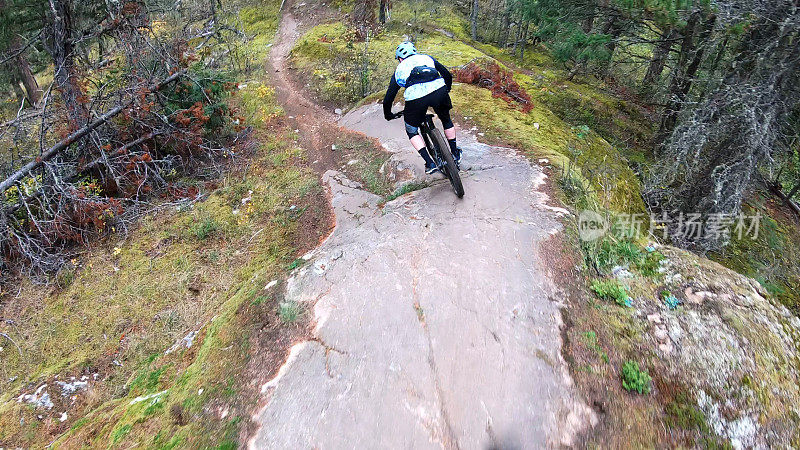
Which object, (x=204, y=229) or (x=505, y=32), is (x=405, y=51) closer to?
(x=204, y=229)

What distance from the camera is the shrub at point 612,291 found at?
3799mm

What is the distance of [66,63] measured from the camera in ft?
26.2

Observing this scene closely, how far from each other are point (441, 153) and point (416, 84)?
943 millimetres

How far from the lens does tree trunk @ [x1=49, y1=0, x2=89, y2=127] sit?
7.68 metres

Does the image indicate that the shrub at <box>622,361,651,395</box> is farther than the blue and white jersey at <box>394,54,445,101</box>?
No

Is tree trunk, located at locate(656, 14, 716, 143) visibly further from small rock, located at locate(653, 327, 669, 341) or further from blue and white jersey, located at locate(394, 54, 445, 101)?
small rock, located at locate(653, 327, 669, 341)

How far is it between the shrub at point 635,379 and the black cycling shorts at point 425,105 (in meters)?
3.36

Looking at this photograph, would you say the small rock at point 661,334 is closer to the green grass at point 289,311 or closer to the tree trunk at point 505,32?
the green grass at point 289,311

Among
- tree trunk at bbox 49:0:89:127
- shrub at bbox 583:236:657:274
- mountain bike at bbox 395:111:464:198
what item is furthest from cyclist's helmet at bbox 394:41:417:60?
tree trunk at bbox 49:0:89:127

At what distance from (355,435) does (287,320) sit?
1547 millimetres

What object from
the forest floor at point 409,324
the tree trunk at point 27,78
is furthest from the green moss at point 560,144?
the tree trunk at point 27,78

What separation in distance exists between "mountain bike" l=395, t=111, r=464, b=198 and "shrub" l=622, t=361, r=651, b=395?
9.37ft

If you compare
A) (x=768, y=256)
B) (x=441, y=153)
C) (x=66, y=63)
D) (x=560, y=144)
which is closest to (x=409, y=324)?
(x=441, y=153)

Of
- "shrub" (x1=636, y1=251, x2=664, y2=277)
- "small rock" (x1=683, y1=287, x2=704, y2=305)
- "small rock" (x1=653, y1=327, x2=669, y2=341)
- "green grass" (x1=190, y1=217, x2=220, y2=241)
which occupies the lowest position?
"green grass" (x1=190, y1=217, x2=220, y2=241)
